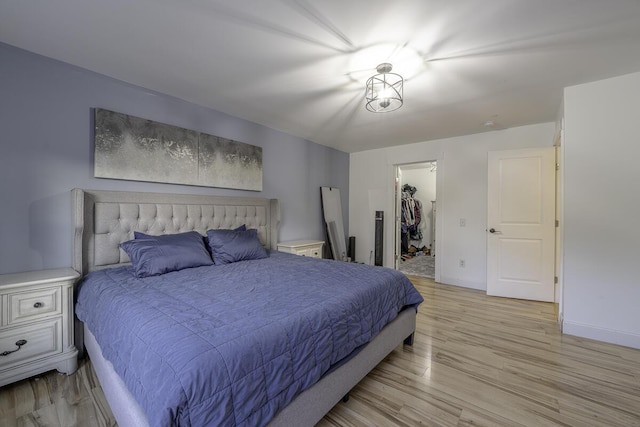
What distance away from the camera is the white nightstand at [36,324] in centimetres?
170

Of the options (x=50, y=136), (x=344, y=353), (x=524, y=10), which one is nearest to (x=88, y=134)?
(x=50, y=136)

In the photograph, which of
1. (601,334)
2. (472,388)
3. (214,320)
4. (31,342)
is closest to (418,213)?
(601,334)

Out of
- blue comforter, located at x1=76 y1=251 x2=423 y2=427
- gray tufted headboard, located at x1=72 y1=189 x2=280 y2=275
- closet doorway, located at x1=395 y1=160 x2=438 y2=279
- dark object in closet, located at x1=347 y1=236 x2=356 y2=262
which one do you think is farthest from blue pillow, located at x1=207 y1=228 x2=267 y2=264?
closet doorway, located at x1=395 y1=160 x2=438 y2=279

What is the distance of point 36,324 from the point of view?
1.81 m

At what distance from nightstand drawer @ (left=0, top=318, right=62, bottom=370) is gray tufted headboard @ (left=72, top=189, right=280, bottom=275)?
46 cm

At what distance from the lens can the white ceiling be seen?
1.59 m

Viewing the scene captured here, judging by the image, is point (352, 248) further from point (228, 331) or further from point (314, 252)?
point (228, 331)

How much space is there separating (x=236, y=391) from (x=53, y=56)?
2.92m

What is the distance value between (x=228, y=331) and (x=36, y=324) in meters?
1.76

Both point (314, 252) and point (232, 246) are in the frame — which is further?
point (314, 252)

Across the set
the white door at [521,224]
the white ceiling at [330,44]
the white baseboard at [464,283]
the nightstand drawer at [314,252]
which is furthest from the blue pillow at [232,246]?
the white door at [521,224]

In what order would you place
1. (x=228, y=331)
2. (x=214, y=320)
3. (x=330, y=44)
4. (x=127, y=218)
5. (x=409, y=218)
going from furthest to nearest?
1. (x=409, y=218)
2. (x=127, y=218)
3. (x=330, y=44)
4. (x=214, y=320)
5. (x=228, y=331)

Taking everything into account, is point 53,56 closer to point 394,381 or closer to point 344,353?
point 344,353

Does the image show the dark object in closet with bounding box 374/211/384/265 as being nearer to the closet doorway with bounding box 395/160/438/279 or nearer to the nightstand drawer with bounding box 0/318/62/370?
the closet doorway with bounding box 395/160/438/279
